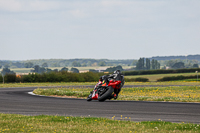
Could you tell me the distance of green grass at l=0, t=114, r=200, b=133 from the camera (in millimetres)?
10867

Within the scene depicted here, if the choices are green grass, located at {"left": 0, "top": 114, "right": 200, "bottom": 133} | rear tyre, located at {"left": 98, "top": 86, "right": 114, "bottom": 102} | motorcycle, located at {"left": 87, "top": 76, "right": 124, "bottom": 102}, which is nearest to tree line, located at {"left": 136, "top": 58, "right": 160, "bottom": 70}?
rear tyre, located at {"left": 98, "top": 86, "right": 114, "bottom": 102}

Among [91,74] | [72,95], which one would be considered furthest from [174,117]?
[91,74]

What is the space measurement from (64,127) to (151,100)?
13.3 metres

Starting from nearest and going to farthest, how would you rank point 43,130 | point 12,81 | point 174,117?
point 43,130, point 174,117, point 12,81

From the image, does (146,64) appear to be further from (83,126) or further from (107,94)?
(83,126)

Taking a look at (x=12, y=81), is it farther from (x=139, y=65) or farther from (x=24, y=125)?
(x=139, y=65)

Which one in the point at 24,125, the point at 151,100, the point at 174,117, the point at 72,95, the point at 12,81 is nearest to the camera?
the point at 24,125

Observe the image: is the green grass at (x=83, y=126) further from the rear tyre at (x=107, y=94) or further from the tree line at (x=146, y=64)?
the tree line at (x=146, y=64)

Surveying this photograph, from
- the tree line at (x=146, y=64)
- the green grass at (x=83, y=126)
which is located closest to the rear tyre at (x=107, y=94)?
the green grass at (x=83, y=126)

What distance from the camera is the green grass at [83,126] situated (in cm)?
1087

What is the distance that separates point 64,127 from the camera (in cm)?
1146

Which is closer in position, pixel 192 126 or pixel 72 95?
pixel 192 126

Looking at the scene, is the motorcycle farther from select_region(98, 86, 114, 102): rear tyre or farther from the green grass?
the green grass

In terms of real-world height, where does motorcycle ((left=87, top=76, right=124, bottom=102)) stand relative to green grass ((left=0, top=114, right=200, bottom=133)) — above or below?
above
